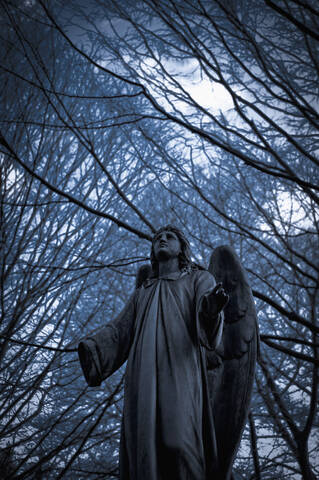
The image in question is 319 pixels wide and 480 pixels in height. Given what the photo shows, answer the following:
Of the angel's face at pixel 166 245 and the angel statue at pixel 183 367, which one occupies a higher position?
the angel's face at pixel 166 245

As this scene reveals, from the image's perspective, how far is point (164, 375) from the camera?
2.17 m

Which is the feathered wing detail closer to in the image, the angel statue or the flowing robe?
the angel statue

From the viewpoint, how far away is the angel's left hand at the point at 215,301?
6.80ft

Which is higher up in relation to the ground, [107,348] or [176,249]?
[176,249]

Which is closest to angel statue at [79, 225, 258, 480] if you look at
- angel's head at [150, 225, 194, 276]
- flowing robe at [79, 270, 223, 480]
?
flowing robe at [79, 270, 223, 480]

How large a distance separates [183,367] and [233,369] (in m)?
0.31

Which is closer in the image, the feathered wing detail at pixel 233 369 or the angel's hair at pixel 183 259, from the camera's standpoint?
the feathered wing detail at pixel 233 369

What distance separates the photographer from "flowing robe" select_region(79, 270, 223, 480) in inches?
77.3

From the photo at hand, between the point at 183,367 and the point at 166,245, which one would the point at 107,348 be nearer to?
the point at 183,367

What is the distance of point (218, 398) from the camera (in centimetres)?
236

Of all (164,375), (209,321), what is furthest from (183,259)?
(164,375)

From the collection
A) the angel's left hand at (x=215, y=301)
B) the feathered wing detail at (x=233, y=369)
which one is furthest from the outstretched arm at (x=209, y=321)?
the feathered wing detail at (x=233, y=369)

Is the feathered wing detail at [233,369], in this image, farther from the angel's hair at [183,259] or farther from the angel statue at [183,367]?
the angel's hair at [183,259]

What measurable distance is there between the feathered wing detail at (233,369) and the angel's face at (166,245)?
44 cm
